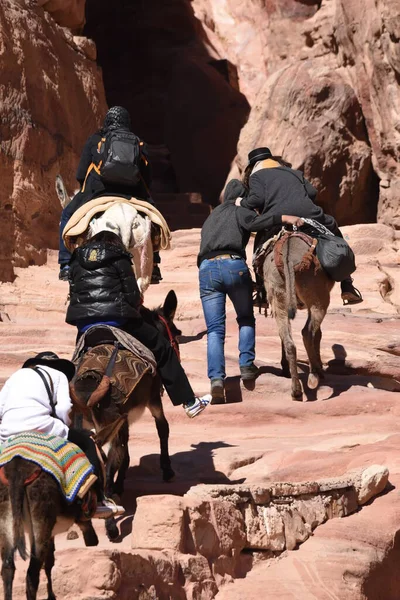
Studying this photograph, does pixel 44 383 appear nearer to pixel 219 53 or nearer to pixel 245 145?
pixel 245 145

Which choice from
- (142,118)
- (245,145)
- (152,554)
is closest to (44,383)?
(152,554)

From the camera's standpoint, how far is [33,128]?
706 inches

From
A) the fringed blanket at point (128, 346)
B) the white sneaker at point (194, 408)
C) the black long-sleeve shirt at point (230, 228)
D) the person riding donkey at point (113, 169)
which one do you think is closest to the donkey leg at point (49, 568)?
the fringed blanket at point (128, 346)

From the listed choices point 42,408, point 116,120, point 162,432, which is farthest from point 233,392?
point 42,408

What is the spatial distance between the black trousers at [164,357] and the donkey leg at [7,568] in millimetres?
2869

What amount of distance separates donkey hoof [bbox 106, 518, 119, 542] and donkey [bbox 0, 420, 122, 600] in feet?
4.14

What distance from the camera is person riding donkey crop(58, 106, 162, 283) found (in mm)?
11797

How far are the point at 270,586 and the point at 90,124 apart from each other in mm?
13530

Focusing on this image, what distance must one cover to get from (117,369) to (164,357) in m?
0.76

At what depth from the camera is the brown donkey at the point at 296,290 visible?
11398mm

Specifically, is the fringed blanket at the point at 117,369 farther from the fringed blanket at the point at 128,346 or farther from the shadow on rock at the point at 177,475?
the shadow on rock at the point at 177,475

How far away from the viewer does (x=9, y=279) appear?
17078mm

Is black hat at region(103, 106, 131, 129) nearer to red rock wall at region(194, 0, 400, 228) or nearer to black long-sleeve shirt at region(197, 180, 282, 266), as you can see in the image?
black long-sleeve shirt at region(197, 180, 282, 266)

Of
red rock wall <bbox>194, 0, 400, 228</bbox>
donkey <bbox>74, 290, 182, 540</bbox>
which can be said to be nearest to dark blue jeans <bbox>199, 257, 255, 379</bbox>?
donkey <bbox>74, 290, 182, 540</bbox>
